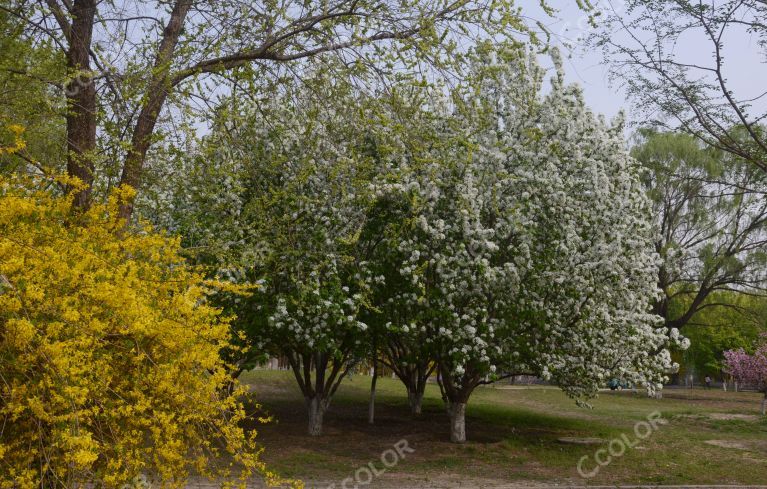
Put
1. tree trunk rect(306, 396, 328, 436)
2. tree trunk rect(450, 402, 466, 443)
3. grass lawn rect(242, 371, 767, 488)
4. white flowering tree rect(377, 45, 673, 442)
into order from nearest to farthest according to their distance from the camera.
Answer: grass lawn rect(242, 371, 767, 488), white flowering tree rect(377, 45, 673, 442), tree trunk rect(450, 402, 466, 443), tree trunk rect(306, 396, 328, 436)

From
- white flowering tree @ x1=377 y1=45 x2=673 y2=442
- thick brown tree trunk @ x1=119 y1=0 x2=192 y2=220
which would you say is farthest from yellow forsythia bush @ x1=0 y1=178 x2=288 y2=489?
white flowering tree @ x1=377 y1=45 x2=673 y2=442

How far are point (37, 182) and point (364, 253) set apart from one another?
10339mm

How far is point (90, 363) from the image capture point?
4.30 m

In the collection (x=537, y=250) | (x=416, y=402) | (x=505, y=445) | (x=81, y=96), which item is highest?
(x=81, y=96)

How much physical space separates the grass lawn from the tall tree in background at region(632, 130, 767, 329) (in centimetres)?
725

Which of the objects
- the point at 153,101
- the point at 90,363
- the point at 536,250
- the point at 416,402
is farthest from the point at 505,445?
the point at 90,363

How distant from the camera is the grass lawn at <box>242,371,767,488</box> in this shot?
44.3 feet

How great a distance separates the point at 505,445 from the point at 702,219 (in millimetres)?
21903

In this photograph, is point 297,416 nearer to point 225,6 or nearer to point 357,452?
point 357,452

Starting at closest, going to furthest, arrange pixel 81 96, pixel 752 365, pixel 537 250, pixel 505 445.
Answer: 1. pixel 81 96
2. pixel 537 250
3. pixel 505 445
4. pixel 752 365

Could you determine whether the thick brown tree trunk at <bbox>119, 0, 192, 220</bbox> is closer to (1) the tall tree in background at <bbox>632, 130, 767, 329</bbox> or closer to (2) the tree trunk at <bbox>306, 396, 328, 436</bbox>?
(2) the tree trunk at <bbox>306, 396, 328, 436</bbox>

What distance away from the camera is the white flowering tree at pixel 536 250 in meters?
14.1

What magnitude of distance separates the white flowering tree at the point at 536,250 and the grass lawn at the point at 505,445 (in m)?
1.79

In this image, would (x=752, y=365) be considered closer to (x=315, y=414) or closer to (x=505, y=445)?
(x=505, y=445)
